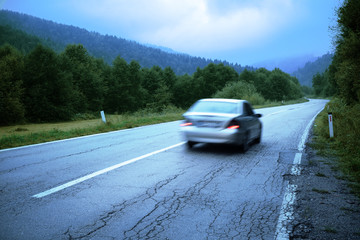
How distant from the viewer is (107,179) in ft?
17.0

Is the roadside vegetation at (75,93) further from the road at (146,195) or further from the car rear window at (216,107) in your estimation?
the car rear window at (216,107)

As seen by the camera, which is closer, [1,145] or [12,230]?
[12,230]

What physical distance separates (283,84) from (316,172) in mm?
105984

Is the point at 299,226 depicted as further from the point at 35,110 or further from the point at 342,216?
the point at 35,110

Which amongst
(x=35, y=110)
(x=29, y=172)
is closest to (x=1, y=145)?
(x=29, y=172)

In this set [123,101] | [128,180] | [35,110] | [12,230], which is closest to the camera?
[12,230]

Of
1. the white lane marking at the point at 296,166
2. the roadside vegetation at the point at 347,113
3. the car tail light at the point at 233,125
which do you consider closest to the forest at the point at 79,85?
the roadside vegetation at the point at 347,113

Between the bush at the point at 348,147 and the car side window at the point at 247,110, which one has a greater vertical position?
the car side window at the point at 247,110

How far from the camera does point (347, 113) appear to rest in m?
14.3

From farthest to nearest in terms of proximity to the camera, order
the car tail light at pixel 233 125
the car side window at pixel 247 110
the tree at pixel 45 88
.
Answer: the tree at pixel 45 88 → the car side window at pixel 247 110 → the car tail light at pixel 233 125

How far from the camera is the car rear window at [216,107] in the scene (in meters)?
8.13

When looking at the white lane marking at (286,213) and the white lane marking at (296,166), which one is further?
the white lane marking at (296,166)

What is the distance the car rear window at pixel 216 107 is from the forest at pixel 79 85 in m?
21.9

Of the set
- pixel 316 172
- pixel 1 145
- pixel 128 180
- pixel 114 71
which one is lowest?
pixel 316 172
